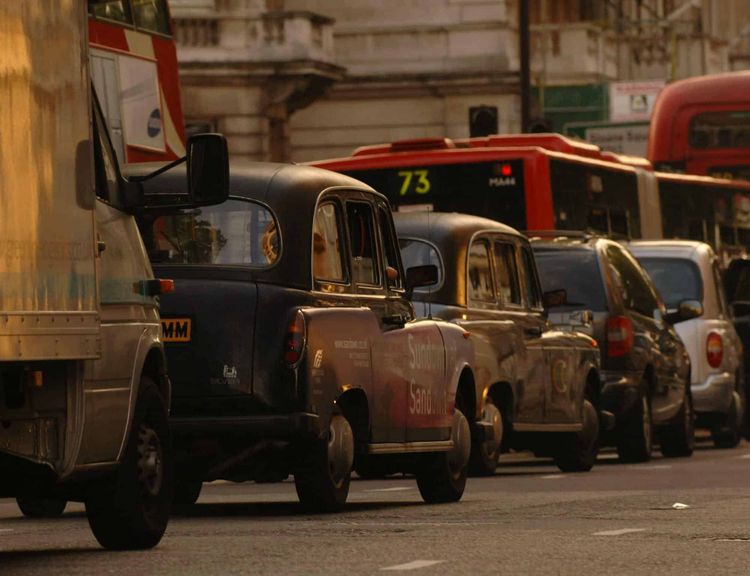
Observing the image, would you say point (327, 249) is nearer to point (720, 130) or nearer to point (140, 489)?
point (140, 489)

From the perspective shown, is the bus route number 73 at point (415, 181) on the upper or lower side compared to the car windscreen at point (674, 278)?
upper

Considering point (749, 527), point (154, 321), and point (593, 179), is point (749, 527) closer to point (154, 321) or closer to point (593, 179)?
point (154, 321)

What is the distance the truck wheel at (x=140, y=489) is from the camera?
10.9 metres

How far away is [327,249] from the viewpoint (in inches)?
550

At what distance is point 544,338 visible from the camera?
1875 centimetres

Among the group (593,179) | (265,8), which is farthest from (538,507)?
(265,8)

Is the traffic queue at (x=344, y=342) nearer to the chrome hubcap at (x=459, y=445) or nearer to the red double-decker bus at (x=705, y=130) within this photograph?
the chrome hubcap at (x=459, y=445)

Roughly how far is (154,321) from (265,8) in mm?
37753

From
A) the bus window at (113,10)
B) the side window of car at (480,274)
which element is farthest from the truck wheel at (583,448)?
the bus window at (113,10)

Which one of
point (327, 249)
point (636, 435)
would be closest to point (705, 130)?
point (636, 435)

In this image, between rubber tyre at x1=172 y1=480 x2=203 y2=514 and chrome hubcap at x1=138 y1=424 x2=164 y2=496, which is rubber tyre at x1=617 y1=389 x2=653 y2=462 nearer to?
rubber tyre at x1=172 y1=480 x2=203 y2=514

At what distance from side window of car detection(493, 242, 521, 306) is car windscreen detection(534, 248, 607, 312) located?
2523 millimetres

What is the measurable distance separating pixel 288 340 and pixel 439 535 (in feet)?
5.56

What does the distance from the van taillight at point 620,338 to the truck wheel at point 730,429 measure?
14.7ft
